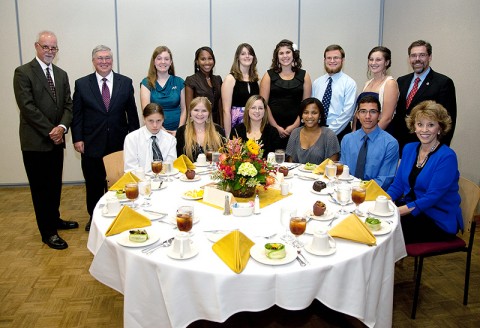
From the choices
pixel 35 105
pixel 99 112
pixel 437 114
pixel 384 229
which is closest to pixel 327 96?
pixel 437 114

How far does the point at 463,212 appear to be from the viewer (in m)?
2.69

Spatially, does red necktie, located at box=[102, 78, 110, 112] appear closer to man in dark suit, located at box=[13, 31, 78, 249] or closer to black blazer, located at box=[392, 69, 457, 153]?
man in dark suit, located at box=[13, 31, 78, 249]

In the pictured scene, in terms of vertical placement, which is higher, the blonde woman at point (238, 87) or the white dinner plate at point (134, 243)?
the blonde woman at point (238, 87)

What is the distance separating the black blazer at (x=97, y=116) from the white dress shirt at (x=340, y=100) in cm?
206

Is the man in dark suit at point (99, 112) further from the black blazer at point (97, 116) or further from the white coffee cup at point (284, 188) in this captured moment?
the white coffee cup at point (284, 188)

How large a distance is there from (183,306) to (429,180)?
72.7 inches

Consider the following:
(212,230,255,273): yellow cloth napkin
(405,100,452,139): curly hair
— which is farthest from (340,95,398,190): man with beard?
(212,230,255,273): yellow cloth napkin

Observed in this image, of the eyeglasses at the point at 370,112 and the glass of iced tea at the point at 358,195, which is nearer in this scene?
the glass of iced tea at the point at 358,195

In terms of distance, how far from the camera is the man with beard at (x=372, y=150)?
320 centimetres

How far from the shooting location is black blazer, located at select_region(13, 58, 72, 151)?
3582mm

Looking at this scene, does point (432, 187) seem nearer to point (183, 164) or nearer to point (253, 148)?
point (253, 148)

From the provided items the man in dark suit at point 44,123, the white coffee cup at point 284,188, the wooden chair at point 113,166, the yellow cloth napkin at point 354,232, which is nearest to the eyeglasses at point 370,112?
the white coffee cup at point 284,188

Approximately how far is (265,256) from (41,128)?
275cm

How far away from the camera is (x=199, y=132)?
12.2 ft
